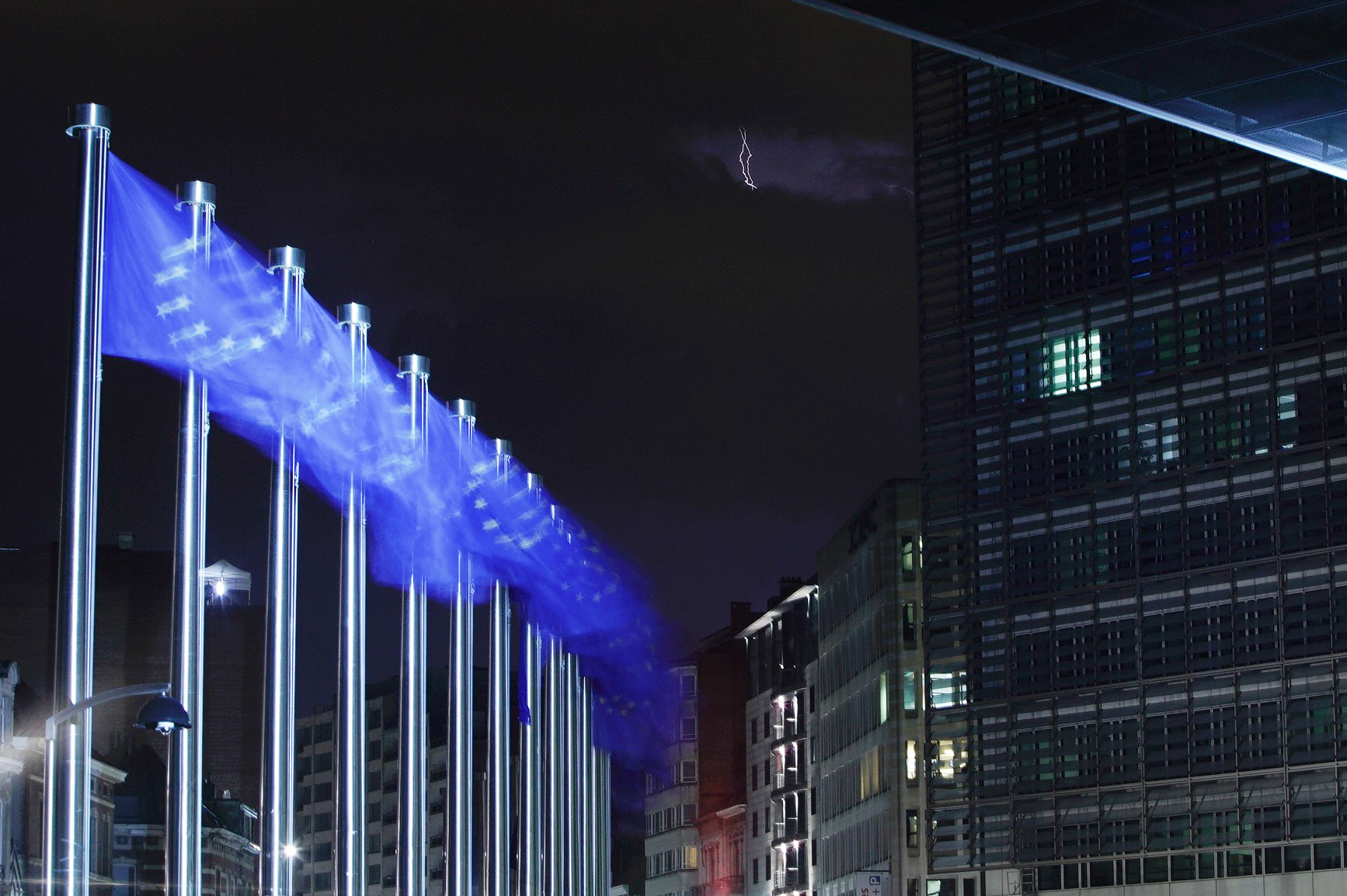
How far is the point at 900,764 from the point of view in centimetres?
9519

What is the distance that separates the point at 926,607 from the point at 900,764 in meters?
17.2

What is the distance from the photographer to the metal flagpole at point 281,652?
40.5m

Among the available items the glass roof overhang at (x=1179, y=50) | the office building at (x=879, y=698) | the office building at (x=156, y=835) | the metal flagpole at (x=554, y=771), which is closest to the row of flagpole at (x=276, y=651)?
the metal flagpole at (x=554, y=771)

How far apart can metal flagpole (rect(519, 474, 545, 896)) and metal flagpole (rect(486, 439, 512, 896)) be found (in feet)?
23.9

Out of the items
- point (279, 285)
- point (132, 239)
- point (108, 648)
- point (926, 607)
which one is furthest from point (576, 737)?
point (132, 239)

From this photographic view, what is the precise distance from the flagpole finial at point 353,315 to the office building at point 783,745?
234ft

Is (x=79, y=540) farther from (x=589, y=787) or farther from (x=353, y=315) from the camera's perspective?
(x=589, y=787)

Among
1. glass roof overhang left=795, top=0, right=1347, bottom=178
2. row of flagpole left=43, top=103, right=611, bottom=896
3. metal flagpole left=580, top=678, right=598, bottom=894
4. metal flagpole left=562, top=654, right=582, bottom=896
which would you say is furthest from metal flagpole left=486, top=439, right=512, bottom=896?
metal flagpole left=580, top=678, right=598, bottom=894

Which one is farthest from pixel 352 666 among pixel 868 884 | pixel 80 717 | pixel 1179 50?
pixel 868 884

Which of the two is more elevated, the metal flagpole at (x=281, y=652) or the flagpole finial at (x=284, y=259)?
the flagpole finial at (x=284, y=259)

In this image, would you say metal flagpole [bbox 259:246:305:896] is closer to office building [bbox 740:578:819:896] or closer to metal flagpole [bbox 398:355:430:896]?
metal flagpole [bbox 398:355:430:896]

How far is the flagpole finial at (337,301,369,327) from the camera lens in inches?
2066

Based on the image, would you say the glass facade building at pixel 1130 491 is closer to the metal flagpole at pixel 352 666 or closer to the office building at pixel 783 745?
the metal flagpole at pixel 352 666

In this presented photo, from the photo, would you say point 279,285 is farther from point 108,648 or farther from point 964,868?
point 108,648
